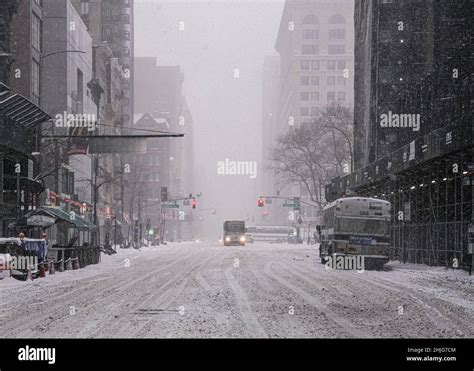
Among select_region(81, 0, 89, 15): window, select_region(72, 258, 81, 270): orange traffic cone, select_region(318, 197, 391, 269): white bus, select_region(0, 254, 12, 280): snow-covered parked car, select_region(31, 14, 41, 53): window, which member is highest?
select_region(81, 0, 89, 15): window

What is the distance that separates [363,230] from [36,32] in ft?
99.6

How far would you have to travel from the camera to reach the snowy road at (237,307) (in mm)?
13328

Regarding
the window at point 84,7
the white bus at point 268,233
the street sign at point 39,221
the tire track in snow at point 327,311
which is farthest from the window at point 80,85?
the white bus at point 268,233

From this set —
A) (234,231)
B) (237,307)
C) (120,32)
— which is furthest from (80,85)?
(237,307)

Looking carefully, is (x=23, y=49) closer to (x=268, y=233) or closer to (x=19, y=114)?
(x=19, y=114)

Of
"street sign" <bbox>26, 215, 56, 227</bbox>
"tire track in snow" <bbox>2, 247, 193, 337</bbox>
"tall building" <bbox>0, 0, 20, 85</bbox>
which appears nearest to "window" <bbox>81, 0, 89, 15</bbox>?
"tall building" <bbox>0, 0, 20, 85</bbox>

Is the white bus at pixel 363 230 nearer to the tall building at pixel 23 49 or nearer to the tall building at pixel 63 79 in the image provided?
the tall building at pixel 23 49

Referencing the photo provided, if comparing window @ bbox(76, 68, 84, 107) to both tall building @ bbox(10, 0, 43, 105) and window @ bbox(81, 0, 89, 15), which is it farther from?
window @ bbox(81, 0, 89, 15)

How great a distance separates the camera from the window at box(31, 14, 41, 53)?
5503 cm

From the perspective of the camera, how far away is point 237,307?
17500mm

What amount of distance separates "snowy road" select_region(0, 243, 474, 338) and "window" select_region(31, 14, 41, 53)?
98.1ft

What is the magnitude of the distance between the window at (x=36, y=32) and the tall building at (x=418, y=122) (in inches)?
923
